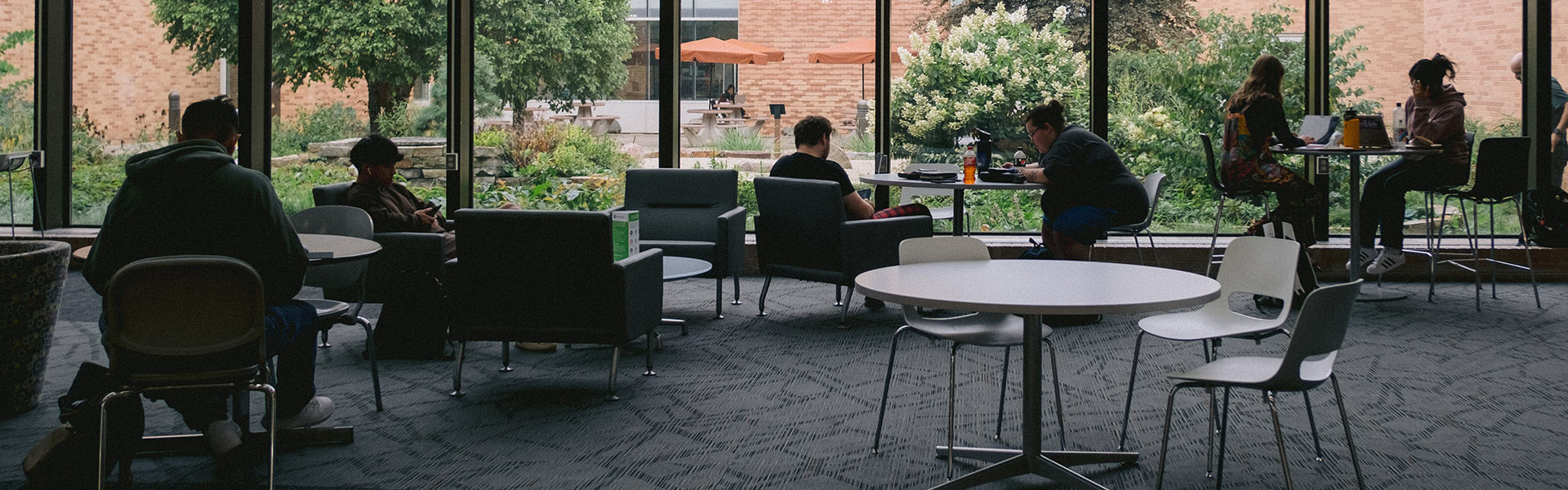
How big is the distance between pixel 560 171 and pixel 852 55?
2.36m

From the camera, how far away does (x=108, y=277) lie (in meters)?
3.71

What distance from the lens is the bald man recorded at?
28.0ft

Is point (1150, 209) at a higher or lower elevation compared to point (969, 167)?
lower

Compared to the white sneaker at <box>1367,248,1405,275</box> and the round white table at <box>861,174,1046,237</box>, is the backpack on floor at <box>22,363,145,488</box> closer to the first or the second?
the round white table at <box>861,174,1046,237</box>

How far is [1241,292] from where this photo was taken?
4.16 metres

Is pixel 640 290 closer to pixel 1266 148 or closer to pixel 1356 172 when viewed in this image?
pixel 1266 148

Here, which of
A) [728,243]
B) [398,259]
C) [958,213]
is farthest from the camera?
[958,213]

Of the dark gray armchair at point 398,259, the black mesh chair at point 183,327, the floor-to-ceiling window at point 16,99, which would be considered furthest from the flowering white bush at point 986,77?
the floor-to-ceiling window at point 16,99

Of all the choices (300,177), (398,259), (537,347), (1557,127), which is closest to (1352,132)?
(1557,127)

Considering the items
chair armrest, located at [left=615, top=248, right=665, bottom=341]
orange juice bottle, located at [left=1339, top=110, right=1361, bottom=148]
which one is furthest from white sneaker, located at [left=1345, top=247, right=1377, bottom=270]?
chair armrest, located at [left=615, top=248, right=665, bottom=341]

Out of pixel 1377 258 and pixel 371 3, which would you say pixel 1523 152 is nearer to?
pixel 1377 258

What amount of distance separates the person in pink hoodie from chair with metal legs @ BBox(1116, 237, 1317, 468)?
369 centimetres

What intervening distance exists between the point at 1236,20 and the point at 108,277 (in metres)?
7.58

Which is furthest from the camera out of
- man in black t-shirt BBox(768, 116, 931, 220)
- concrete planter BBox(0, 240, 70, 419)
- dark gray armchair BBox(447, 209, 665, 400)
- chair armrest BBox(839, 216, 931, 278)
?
man in black t-shirt BBox(768, 116, 931, 220)
